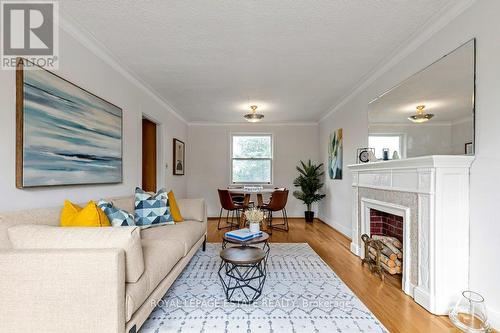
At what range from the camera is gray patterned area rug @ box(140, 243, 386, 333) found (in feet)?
6.22

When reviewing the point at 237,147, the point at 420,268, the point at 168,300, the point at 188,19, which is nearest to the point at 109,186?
the point at 168,300

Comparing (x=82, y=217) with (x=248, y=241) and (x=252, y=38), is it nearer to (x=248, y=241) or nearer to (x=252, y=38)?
(x=248, y=241)

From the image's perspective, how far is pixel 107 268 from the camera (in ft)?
4.47

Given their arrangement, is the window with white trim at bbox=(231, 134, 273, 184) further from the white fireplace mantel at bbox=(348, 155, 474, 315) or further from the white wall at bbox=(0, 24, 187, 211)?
the white fireplace mantel at bbox=(348, 155, 474, 315)

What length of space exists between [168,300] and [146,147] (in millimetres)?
3209

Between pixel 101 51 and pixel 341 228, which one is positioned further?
pixel 341 228

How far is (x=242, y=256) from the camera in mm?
2244

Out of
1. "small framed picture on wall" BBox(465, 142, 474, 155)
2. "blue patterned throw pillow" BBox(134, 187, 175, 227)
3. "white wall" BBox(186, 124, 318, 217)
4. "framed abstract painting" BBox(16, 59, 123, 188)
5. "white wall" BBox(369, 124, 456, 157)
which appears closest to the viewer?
"framed abstract painting" BBox(16, 59, 123, 188)

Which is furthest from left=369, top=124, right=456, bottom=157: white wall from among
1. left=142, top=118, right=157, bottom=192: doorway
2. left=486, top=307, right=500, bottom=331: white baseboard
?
left=142, top=118, right=157, bottom=192: doorway

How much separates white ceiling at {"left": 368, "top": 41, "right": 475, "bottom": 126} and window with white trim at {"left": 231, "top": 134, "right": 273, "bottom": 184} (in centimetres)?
391

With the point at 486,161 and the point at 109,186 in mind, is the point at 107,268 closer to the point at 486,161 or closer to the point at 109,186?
the point at 109,186

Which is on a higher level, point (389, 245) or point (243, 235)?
point (243, 235)

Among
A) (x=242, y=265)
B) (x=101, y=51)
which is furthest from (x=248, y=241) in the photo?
(x=101, y=51)

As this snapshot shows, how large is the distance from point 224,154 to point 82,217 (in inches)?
195
